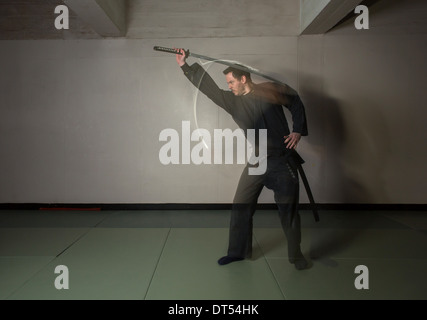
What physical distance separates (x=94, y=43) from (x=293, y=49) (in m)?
3.56

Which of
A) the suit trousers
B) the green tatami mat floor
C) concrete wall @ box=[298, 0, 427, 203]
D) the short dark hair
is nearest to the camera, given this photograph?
the green tatami mat floor

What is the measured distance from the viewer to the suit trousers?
2562 millimetres

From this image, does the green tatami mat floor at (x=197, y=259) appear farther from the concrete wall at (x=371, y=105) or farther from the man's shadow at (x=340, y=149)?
the concrete wall at (x=371, y=105)

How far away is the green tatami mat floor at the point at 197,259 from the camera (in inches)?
86.0

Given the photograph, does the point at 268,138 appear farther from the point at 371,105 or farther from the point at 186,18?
the point at 186,18

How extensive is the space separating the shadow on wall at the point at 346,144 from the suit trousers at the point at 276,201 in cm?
248

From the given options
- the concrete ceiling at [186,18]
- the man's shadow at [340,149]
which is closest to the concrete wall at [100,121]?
the concrete ceiling at [186,18]

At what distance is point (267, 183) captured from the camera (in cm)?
268

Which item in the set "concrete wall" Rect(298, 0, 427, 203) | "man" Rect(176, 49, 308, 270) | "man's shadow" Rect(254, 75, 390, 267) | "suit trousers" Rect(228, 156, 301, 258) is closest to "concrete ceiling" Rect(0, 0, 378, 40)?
"concrete wall" Rect(298, 0, 427, 203)

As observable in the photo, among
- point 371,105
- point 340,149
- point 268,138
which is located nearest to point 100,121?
point 268,138

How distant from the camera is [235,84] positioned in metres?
2.70

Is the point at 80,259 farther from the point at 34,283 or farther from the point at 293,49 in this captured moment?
the point at 293,49

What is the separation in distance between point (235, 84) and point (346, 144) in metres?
3.04

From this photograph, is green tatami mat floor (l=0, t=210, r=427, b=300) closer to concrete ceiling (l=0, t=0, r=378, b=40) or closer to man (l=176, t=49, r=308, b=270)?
man (l=176, t=49, r=308, b=270)
